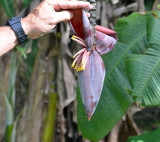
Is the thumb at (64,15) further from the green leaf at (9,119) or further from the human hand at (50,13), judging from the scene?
the green leaf at (9,119)

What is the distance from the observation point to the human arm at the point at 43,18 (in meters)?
0.43

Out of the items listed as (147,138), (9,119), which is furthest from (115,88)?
(9,119)

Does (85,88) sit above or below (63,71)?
above

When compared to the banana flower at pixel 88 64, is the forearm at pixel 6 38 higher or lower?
higher

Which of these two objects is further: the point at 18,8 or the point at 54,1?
the point at 18,8

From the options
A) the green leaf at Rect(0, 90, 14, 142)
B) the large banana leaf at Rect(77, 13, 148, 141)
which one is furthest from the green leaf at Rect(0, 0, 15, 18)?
the large banana leaf at Rect(77, 13, 148, 141)

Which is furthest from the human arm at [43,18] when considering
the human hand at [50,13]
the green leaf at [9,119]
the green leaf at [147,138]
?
the green leaf at [9,119]

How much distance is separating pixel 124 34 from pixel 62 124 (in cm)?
67

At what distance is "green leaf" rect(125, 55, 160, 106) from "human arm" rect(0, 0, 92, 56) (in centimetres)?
23

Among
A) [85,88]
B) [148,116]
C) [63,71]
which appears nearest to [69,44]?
[63,71]

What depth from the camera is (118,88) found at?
68 cm

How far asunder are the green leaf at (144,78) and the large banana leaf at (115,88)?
0.40 ft

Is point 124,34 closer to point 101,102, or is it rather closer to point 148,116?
point 101,102

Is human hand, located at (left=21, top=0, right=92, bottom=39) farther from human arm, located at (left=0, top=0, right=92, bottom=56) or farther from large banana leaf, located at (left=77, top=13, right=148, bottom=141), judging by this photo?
large banana leaf, located at (left=77, top=13, right=148, bottom=141)
